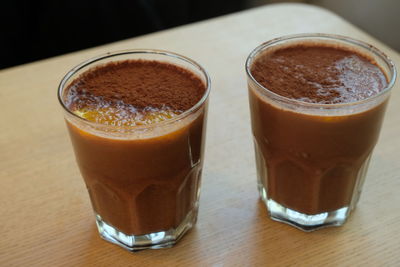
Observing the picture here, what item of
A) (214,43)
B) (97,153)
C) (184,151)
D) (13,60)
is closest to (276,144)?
(184,151)

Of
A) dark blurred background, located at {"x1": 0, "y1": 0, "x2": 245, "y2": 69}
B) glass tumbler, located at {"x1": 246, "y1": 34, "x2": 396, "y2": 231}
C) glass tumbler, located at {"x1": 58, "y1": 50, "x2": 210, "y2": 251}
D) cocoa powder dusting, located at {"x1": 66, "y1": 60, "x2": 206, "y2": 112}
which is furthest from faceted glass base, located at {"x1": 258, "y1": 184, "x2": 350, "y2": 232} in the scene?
dark blurred background, located at {"x1": 0, "y1": 0, "x2": 245, "y2": 69}

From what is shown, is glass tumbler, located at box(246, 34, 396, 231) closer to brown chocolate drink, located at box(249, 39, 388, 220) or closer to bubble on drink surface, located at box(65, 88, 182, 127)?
brown chocolate drink, located at box(249, 39, 388, 220)

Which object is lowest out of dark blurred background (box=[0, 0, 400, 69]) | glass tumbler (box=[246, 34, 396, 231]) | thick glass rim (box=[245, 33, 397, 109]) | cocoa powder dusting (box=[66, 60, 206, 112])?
dark blurred background (box=[0, 0, 400, 69])

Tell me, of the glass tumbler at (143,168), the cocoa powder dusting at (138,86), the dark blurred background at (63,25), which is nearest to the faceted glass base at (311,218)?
the glass tumbler at (143,168)

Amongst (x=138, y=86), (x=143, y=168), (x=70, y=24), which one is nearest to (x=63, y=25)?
(x=70, y=24)

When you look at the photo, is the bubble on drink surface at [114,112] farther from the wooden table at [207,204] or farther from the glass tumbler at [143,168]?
the wooden table at [207,204]

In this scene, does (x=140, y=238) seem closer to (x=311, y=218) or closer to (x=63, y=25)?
Result: (x=311, y=218)
